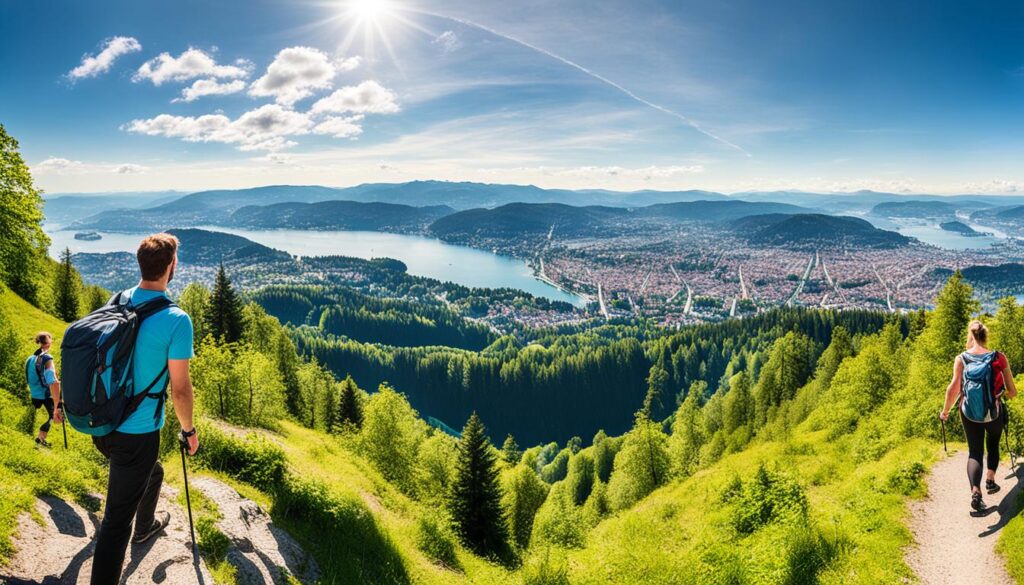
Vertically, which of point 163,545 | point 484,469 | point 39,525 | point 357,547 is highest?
point 39,525

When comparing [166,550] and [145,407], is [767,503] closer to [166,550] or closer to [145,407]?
[166,550]

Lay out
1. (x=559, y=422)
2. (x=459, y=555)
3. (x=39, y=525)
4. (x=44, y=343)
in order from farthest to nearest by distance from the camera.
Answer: (x=559, y=422), (x=459, y=555), (x=44, y=343), (x=39, y=525)

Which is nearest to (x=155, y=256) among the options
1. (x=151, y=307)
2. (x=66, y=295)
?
(x=151, y=307)

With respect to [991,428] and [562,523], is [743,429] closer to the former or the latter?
[562,523]

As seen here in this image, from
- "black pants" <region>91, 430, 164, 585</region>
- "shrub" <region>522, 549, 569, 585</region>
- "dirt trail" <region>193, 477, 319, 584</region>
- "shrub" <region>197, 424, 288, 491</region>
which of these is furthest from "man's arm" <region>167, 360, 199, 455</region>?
"shrub" <region>522, 549, 569, 585</region>

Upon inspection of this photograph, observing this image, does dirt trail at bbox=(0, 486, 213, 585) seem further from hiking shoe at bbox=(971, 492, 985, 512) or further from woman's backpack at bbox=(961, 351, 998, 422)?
hiking shoe at bbox=(971, 492, 985, 512)

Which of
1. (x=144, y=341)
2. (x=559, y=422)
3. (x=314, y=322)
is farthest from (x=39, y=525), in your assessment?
(x=314, y=322)

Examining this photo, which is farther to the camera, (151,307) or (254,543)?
(254,543)

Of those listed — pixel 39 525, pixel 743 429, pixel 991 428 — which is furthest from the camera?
pixel 743 429
